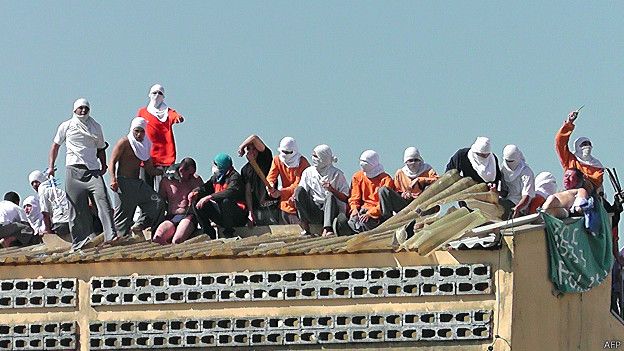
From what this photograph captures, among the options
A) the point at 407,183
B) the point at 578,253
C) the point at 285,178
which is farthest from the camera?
the point at 285,178

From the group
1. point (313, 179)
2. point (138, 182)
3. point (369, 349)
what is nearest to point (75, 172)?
point (138, 182)

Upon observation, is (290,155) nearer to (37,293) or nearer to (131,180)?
(131,180)

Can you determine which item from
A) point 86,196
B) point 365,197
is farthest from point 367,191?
point 86,196

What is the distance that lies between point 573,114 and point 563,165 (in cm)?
91

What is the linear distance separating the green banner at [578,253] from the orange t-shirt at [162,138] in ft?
21.9

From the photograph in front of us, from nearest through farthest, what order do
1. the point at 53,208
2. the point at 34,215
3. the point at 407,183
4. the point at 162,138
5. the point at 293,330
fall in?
the point at 293,330 → the point at 407,183 → the point at 162,138 → the point at 53,208 → the point at 34,215

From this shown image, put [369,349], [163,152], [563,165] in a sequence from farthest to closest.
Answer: [163,152]
[563,165]
[369,349]

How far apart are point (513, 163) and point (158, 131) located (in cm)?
580

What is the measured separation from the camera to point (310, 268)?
93.9ft

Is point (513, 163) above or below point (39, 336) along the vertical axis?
above

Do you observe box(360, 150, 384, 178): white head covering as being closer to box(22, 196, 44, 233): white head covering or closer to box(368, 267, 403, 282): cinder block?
box(368, 267, 403, 282): cinder block

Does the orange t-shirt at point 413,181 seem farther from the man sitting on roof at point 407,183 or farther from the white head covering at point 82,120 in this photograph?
the white head covering at point 82,120

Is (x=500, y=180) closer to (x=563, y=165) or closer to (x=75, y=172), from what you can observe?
(x=563, y=165)

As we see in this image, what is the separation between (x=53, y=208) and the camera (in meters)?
33.3
